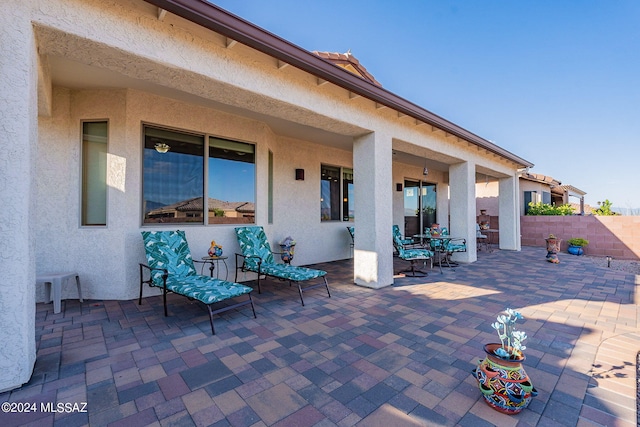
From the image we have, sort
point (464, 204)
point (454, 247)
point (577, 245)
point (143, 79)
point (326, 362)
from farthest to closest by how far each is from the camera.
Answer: point (577, 245)
point (464, 204)
point (454, 247)
point (143, 79)
point (326, 362)

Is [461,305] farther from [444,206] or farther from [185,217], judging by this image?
[444,206]

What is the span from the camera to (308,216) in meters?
6.86

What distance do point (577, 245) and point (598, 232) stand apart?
3.04 feet

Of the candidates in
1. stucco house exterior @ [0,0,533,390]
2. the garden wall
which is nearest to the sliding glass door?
stucco house exterior @ [0,0,533,390]

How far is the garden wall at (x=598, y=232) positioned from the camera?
882cm

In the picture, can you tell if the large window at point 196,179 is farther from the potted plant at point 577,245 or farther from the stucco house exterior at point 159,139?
the potted plant at point 577,245

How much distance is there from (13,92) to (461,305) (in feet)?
16.8

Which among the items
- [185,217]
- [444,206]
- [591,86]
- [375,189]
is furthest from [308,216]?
[591,86]

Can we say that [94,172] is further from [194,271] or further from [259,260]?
[259,260]

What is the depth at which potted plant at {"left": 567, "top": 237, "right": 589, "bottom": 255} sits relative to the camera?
9212 millimetres

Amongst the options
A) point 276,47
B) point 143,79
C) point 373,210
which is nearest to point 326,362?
point 373,210

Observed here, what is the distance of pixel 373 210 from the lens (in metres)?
4.75

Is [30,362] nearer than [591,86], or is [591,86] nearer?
[30,362]

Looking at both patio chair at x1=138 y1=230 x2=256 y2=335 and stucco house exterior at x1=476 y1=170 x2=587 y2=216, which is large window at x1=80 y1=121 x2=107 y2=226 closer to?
patio chair at x1=138 y1=230 x2=256 y2=335
